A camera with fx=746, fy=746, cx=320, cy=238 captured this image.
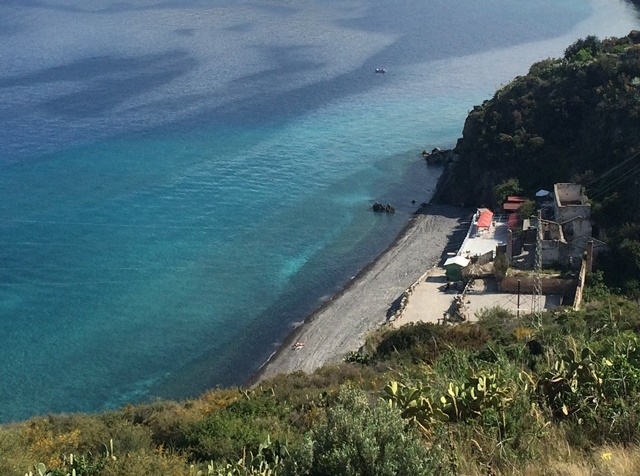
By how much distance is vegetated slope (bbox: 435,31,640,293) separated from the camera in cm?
3844

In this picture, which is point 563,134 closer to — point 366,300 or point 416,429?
point 366,300

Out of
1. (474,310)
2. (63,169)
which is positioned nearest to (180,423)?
(474,310)

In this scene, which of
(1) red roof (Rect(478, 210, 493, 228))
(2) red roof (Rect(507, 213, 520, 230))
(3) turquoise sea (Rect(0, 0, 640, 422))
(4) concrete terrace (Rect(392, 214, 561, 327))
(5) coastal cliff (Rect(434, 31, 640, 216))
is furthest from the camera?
(5) coastal cliff (Rect(434, 31, 640, 216))

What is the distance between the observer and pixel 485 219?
1554 inches

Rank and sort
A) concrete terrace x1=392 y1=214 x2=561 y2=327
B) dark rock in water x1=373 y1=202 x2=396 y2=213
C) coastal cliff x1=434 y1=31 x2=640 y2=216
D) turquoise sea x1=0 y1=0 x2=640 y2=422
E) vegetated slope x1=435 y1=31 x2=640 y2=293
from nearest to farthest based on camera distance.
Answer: concrete terrace x1=392 y1=214 x2=561 y2=327
turquoise sea x1=0 y1=0 x2=640 y2=422
vegetated slope x1=435 y1=31 x2=640 y2=293
coastal cliff x1=434 y1=31 x2=640 y2=216
dark rock in water x1=373 y1=202 x2=396 y2=213

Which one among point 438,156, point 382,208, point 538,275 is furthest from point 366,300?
point 438,156

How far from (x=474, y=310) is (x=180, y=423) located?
18319 millimetres

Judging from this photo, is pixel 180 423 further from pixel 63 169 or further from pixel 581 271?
pixel 63 169

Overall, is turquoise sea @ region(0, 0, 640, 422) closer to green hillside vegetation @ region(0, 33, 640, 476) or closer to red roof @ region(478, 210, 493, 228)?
red roof @ region(478, 210, 493, 228)

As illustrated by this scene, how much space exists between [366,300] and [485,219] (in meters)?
9.04

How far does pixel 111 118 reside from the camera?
59.4 m

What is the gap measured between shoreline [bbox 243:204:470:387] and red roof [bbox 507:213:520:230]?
3.78 meters

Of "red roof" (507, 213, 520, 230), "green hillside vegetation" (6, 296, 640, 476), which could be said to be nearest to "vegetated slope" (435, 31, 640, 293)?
"red roof" (507, 213, 520, 230)

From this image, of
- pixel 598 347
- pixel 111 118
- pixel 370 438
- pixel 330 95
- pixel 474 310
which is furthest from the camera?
pixel 330 95
